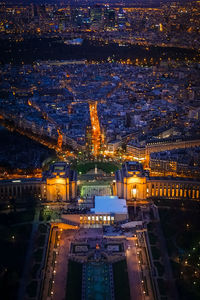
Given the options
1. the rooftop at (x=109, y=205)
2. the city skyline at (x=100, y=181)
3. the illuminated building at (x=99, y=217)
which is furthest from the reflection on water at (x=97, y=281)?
the rooftop at (x=109, y=205)

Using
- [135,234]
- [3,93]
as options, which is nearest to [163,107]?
[3,93]

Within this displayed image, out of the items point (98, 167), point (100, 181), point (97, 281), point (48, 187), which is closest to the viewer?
point (97, 281)

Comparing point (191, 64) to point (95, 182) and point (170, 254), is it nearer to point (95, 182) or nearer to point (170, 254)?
point (95, 182)

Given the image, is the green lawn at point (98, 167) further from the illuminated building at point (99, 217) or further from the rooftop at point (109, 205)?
the illuminated building at point (99, 217)

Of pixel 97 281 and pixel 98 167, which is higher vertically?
pixel 98 167

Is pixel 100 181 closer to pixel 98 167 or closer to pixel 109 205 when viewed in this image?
pixel 98 167

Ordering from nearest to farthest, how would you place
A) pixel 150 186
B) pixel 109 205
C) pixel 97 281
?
pixel 97 281 < pixel 109 205 < pixel 150 186

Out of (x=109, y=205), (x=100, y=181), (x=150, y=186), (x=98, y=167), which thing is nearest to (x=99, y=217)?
(x=109, y=205)

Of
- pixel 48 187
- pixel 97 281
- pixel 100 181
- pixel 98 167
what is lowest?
pixel 97 281
